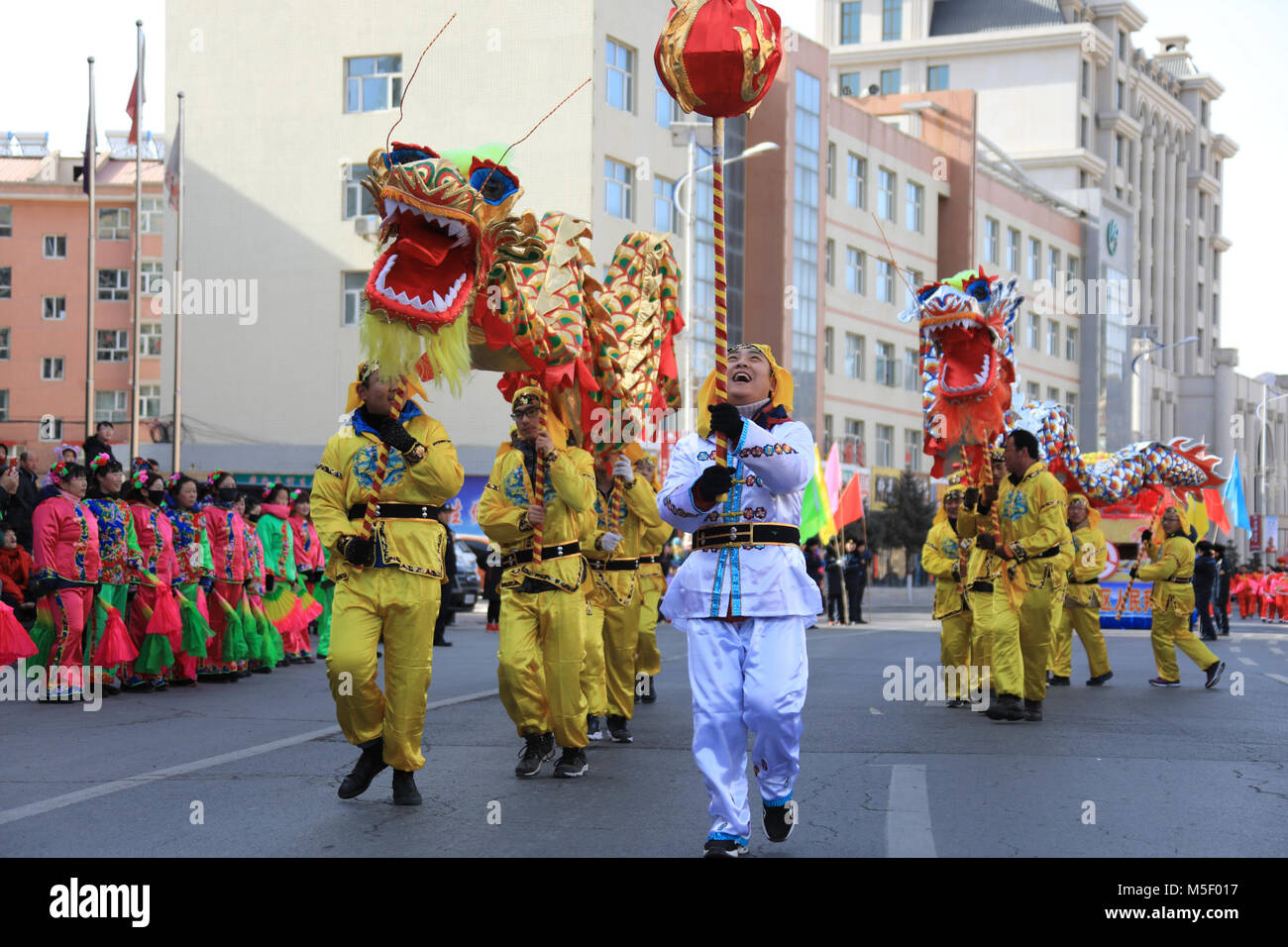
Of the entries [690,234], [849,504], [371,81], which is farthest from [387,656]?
[371,81]

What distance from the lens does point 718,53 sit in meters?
6.89

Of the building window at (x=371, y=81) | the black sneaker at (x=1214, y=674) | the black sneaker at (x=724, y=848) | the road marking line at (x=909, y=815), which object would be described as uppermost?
the building window at (x=371, y=81)

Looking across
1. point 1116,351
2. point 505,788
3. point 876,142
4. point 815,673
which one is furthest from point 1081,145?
point 505,788

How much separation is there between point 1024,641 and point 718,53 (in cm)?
599

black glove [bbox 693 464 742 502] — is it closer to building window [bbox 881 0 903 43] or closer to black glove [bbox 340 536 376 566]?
black glove [bbox 340 536 376 566]

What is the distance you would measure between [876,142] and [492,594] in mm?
35506

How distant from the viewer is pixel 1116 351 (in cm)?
7362

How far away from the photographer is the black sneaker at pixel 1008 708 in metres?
10.9

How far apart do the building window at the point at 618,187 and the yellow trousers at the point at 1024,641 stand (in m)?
28.2

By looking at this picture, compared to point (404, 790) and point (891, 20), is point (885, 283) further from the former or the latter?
point (404, 790)

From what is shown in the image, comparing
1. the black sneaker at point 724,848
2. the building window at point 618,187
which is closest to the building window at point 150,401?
the building window at point 618,187

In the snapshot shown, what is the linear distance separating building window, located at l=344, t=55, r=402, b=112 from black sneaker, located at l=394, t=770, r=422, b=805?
111 ft

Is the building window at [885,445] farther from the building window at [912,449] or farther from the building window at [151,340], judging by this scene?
the building window at [151,340]
